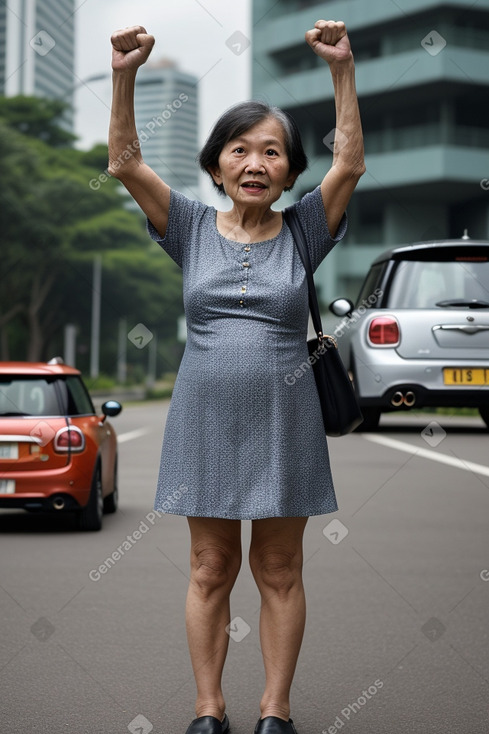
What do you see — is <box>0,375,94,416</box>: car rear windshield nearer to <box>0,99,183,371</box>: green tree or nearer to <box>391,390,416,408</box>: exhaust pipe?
<box>391,390,416,408</box>: exhaust pipe

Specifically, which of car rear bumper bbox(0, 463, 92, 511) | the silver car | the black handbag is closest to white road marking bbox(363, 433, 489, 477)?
car rear bumper bbox(0, 463, 92, 511)

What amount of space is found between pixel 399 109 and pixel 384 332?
53.4 metres

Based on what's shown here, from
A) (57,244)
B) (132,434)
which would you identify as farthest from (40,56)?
(132,434)

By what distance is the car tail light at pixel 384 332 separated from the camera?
6.01 meters

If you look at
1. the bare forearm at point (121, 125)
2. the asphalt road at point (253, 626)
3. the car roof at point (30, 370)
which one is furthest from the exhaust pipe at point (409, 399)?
the car roof at point (30, 370)

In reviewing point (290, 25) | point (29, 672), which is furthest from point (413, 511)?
point (290, 25)

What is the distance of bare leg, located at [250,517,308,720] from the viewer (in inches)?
147

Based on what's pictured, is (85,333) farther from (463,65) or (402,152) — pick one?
(463,65)

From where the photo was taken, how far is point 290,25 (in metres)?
59.6

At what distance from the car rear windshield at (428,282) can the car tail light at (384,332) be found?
9 centimetres

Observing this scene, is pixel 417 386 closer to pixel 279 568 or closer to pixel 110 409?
pixel 279 568

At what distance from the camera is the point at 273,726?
3.69 m

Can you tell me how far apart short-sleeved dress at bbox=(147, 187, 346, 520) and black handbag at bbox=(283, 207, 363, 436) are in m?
0.08

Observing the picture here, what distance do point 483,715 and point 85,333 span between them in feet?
198
